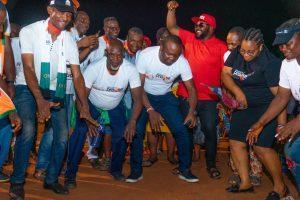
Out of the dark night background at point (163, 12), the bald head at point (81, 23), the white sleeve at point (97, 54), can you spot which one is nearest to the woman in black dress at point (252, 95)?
the white sleeve at point (97, 54)

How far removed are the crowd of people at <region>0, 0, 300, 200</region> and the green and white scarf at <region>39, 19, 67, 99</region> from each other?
1 centimetres

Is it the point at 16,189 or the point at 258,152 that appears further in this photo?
the point at 258,152

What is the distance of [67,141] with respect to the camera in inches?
220

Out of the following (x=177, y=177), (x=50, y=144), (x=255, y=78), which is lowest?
(x=177, y=177)

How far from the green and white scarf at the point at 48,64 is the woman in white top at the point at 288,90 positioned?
1.95m

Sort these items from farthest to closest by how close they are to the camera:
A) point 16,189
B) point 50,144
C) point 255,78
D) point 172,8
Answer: point 172,8 → point 50,144 → point 255,78 → point 16,189

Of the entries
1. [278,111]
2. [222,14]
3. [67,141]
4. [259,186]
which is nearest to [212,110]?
[259,186]

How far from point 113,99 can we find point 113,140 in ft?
1.59

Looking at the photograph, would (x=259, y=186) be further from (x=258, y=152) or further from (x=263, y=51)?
(x=263, y=51)

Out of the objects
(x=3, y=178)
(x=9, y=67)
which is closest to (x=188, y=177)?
→ (x=3, y=178)

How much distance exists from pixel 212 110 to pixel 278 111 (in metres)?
1.58

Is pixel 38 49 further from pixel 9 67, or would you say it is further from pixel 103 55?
pixel 103 55

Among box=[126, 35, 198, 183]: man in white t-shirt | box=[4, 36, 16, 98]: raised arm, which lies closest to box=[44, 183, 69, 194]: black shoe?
box=[126, 35, 198, 183]: man in white t-shirt

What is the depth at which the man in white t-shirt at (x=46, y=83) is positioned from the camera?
201 inches
